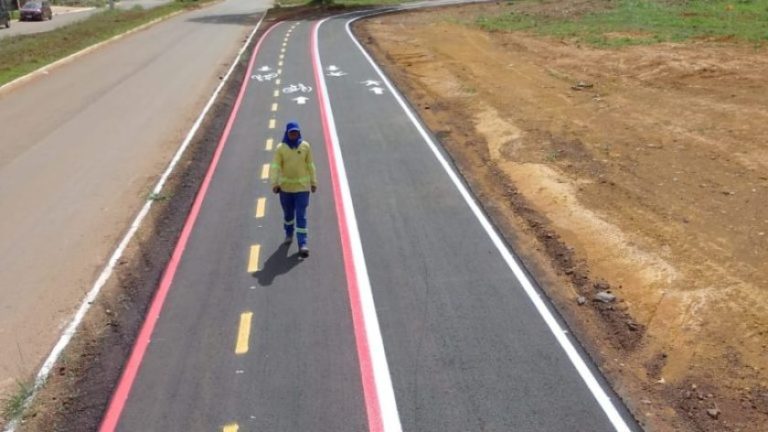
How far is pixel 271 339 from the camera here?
8930 mm

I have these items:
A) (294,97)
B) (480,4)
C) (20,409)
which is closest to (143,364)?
(20,409)

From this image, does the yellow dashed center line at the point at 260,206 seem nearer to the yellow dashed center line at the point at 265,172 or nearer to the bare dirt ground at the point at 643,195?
the yellow dashed center line at the point at 265,172

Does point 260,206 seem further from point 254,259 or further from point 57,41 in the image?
point 57,41

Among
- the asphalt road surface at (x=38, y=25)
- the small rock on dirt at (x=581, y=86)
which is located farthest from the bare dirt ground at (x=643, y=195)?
the asphalt road surface at (x=38, y=25)

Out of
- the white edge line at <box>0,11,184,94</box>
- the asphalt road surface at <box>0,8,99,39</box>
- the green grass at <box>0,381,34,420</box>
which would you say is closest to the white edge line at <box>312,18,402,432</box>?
the green grass at <box>0,381,34,420</box>

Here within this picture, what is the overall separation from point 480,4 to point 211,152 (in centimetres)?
3644

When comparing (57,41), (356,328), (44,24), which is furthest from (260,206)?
(44,24)

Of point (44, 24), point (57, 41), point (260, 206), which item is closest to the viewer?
point (260, 206)

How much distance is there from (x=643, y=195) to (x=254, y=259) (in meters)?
6.82

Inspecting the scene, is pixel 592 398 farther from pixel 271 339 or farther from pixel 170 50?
pixel 170 50

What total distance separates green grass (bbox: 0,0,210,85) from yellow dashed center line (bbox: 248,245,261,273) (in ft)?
59.8

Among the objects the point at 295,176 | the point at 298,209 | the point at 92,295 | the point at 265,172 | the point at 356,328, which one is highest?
the point at 295,176

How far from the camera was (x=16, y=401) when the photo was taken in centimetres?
779

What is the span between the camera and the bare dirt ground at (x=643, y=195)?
8117 mm
